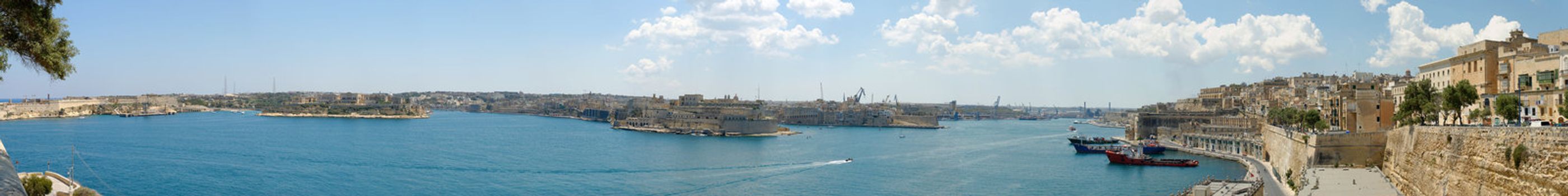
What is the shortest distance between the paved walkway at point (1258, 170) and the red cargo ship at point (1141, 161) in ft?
4.73

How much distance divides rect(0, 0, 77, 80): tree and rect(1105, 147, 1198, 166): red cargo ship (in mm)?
25323

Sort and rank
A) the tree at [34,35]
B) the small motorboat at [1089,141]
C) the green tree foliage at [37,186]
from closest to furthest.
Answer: the tree at [34,35], the green tree foliage at [37,186], the small motorboat at [1089,141]

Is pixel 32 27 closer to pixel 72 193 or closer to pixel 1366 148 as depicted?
pixel 72 193

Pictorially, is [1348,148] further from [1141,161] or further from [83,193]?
[83,193]

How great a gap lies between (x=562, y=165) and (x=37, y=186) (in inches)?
546

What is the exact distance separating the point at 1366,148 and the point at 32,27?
19.1 meters

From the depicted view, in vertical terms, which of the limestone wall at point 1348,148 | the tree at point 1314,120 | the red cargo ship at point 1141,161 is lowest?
the red cargo ship at point 1141,161

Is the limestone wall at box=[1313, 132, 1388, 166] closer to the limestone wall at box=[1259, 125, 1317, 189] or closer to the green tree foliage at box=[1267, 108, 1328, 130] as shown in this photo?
the limestone wall at box=[1259, 125, 1317, 189]

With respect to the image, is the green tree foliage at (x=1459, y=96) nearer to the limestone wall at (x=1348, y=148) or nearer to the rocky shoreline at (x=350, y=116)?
the limestone wall at (x=1348, y=148)

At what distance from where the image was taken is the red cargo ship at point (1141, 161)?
26.8 m

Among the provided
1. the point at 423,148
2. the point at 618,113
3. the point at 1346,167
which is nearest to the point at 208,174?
the point at 423,148

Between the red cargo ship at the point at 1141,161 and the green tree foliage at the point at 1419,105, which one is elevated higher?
the green tree foliage at the point at 1419,105

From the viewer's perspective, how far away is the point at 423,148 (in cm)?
3322

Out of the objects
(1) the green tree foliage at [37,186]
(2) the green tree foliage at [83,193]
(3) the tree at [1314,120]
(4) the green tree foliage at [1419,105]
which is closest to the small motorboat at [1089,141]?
(3) the tree at [1314,120]
